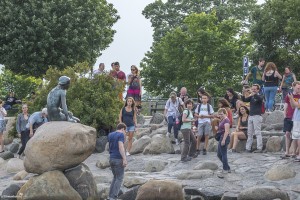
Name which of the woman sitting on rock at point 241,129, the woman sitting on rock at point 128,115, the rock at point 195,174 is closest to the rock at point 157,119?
the woman sitting on rock at point 128,115

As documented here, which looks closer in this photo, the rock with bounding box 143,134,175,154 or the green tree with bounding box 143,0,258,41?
the rock with bounding box 143,134,175,154

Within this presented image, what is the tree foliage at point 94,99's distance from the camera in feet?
75.5

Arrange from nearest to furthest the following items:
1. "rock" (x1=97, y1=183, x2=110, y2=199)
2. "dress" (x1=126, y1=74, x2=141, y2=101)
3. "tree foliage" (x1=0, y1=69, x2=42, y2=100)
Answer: "rock" (x1=97, y1=183, x2=110, y2=199) → "dress" (x1=126, y1=74, x2=141, y2=101) → "tree foliage" (x1=0, y1=69, x2=42, y2=100)

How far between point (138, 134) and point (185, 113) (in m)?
5.50

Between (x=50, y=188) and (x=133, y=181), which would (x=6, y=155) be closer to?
(x=133, y=181)

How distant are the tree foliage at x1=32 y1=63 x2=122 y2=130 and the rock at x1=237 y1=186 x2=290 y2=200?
9739mm

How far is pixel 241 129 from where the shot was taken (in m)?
18.5

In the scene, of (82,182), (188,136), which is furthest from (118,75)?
(82,182)

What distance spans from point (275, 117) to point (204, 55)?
23.8 metres

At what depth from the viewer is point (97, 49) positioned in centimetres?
3906

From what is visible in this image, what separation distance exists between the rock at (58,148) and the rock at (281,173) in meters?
4.48

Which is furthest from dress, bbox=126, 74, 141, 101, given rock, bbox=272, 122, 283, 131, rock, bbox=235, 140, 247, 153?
rock, bbox=235, 140, 247, 153

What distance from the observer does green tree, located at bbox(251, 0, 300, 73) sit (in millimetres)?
37281

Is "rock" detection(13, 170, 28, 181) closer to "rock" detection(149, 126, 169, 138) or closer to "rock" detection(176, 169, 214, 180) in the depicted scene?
"rock" detection(176, 169, 214, 180)
